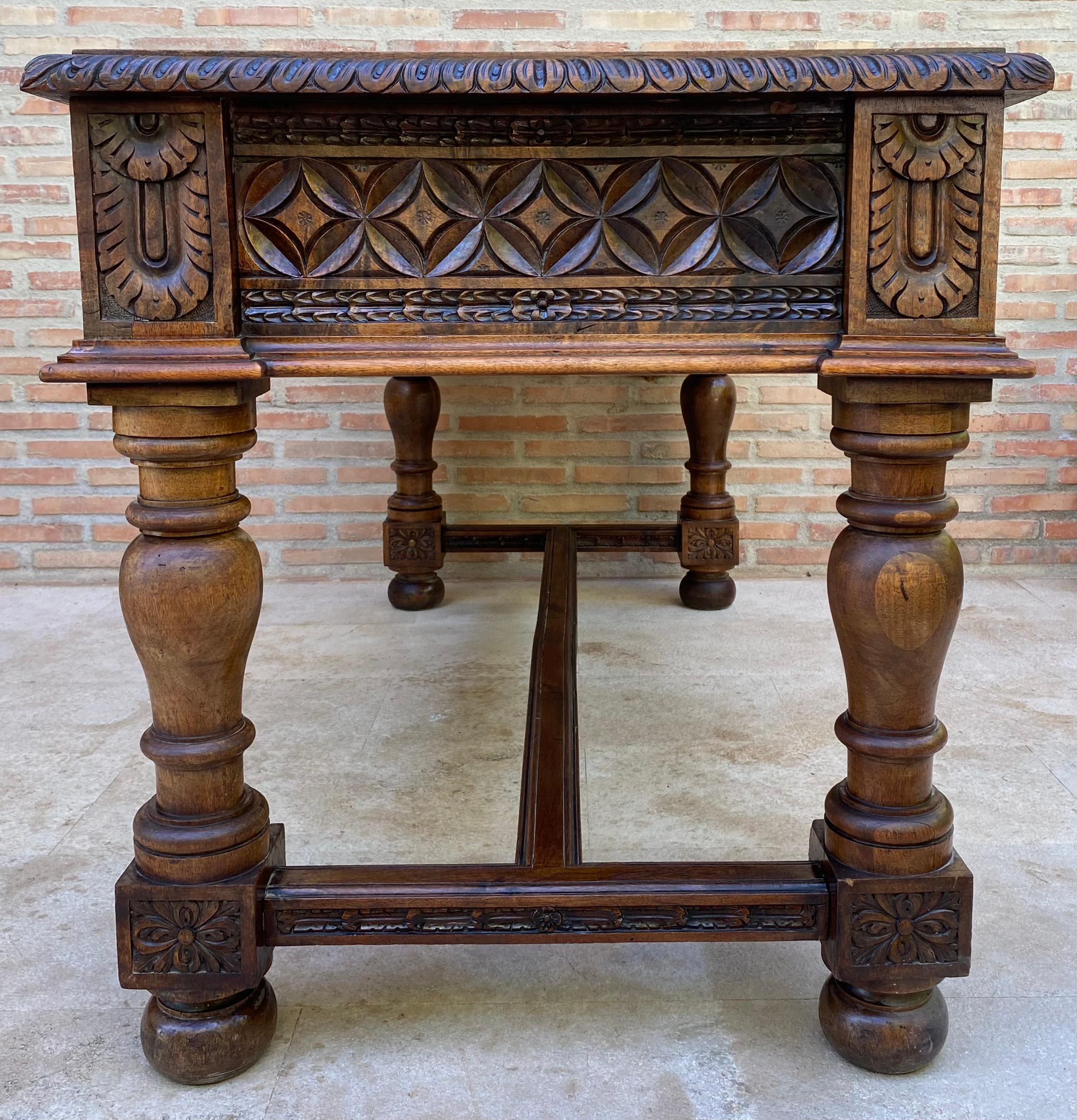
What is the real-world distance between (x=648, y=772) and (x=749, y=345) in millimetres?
986

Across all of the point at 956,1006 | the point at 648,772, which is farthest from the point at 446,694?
the point at 956,1006

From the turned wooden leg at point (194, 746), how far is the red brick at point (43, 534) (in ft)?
7.58

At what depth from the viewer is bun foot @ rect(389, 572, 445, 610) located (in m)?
3.02

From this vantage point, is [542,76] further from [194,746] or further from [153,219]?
[194,746]

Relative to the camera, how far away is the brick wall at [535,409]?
122 inches

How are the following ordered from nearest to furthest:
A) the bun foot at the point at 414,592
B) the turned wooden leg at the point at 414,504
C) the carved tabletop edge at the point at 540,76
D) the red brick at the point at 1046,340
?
the carved tabletop edge at the point at 540,76
the turned wooden leg at the point at 414,504
the bun foot at the point at 414,592
the red brick at the point at 1046,340

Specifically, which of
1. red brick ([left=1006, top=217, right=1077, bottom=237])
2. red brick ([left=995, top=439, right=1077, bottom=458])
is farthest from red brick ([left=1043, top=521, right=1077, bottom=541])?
red brick ([left=1006, top=217, right=1077, bottom=237])

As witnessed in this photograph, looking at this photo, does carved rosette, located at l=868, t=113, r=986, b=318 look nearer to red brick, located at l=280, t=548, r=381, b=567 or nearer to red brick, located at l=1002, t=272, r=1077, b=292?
red brick, located at l=1002, t=272, r=1077, b=292

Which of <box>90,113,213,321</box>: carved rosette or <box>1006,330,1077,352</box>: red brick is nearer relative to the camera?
<box>90,113,213,321</box>: carved rosette

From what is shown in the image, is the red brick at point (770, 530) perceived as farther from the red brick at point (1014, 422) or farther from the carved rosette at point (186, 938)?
the carved rosette at point (186, 938)

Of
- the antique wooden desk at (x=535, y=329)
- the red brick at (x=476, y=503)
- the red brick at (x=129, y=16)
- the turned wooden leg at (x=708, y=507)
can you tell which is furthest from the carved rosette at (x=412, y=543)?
the antique wooden desk at (x=535, y=329)

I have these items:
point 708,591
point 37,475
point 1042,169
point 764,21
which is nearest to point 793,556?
point 708,591

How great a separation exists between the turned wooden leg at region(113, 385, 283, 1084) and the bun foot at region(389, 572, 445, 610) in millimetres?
1760

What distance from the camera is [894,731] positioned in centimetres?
122
